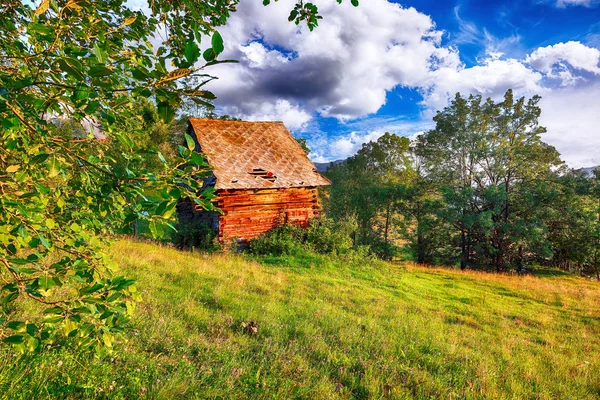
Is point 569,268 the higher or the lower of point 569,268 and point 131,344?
the lower

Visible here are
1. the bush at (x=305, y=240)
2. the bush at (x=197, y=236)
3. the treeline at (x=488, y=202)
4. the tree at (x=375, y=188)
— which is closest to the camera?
the bush at (x=197, y=236)

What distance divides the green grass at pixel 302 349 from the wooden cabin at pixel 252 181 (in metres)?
5.56

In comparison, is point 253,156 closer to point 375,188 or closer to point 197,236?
point 197,236

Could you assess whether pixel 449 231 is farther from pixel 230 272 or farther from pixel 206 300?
pixel 206 300

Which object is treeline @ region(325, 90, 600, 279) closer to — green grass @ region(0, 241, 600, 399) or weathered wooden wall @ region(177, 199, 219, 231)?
weathered wooden wall @ region(177, 199, 219, 231)

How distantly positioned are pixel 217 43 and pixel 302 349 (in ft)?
14.2

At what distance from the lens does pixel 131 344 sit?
3547mm

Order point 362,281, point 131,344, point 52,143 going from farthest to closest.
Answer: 1. point 362,281
2. point 131,344
3. point 52,143

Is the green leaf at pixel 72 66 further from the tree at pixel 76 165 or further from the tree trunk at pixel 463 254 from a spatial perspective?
the tree trunk at pixel 463 254

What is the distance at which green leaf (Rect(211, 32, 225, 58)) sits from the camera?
1099 millimetres

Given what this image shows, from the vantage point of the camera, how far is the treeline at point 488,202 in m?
22.5

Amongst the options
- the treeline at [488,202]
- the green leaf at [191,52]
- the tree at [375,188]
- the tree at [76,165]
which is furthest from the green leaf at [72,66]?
the tree at [375,188]

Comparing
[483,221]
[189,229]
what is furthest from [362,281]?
[483,221]

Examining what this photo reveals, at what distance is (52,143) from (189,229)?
48.8 ft
